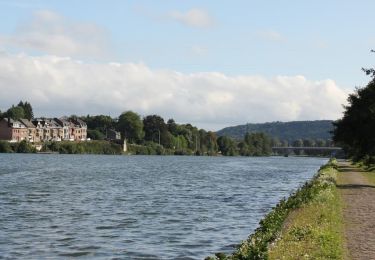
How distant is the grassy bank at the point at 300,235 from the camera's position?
17.3 m

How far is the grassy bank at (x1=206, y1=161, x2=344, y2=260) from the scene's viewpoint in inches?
682

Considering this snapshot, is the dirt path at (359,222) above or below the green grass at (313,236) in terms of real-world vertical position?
below

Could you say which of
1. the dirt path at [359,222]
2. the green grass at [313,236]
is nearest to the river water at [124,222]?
the green grass at [313,236]

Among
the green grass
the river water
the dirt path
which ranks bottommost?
the river water

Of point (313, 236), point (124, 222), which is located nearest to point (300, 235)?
point (313, 236)

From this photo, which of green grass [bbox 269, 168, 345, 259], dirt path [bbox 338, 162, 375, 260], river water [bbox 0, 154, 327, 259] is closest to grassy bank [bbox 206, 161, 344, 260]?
green grass [bbox 269, 168, 345, 259]

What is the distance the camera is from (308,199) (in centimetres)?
3197

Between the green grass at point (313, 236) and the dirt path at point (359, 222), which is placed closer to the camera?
the green grass at point (313, 236)

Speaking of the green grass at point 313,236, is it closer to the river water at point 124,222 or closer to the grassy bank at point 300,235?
the grassy bank at point 300,235

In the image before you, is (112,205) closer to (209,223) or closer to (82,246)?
(209,223)

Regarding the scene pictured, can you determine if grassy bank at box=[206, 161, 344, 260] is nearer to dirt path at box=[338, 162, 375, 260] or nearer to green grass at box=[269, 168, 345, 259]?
green grass at box=[269, 168, 345, 259]

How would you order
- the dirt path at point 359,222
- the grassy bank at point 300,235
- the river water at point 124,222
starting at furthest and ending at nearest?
the river water at point 124,222, the dirt path at point 359,222, the grassy bank at point 300,235

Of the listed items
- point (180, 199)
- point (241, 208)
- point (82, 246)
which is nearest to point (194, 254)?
point (82, 246)

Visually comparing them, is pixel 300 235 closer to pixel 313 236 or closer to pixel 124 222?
pixel 313 236
